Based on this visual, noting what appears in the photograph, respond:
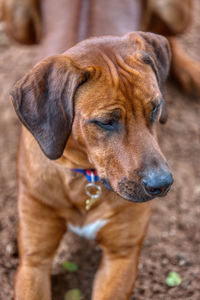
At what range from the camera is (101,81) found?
2730 mm

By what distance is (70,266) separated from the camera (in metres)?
3.61

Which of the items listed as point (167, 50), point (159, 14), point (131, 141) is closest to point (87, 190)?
point (131, 141)

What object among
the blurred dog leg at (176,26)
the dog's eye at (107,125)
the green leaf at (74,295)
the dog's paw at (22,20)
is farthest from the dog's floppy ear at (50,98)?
the blurred dog leg at (176,26)

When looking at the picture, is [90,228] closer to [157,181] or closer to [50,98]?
[157,181]

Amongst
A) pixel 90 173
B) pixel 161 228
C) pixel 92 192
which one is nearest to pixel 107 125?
pixel 90 173

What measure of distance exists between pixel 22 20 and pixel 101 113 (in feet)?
8.54

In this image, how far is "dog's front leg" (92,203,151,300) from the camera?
3.24 m

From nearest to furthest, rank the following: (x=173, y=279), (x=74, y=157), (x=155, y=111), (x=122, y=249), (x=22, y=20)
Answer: (x=155, y=111) → (x=74, y=157) → (x=122, y=249) → (x=173, y=279) → (x=22, y=20)

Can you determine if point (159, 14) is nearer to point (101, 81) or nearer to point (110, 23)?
point (110, 23)

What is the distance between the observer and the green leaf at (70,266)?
11.8ft

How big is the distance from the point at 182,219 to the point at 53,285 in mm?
1148

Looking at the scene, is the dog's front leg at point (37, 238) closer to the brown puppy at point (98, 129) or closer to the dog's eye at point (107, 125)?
the brown puppy at point (98, 129)

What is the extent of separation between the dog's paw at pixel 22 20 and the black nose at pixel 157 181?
8.81ft

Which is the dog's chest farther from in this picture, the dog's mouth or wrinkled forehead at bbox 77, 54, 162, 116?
wrinkled forehead at bbox 77, 54, 162, 116
